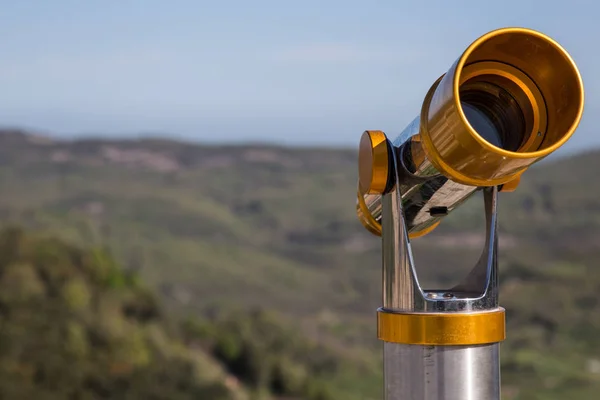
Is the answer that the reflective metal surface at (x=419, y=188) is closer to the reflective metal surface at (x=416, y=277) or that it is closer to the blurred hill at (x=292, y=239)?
the reflective metal surface at (x=416, y=277)

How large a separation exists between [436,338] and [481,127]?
413mm

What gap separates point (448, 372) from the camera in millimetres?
2045

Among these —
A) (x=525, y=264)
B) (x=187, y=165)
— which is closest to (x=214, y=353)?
(x=525, y=264)

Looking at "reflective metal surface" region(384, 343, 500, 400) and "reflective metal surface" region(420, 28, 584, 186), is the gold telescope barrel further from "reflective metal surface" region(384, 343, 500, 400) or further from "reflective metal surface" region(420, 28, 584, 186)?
"reflective metal surface" region(384, 343, 500, 400)

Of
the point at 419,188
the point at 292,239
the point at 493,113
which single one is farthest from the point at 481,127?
the point at 292,239

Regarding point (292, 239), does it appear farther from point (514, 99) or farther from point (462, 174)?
point (462, 174)

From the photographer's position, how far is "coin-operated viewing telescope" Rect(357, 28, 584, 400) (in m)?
1.91

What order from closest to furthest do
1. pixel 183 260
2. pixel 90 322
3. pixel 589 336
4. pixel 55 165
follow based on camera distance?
pixel 90 322 < pixel 589 336 < pixel 183 260 < pixel 55 165

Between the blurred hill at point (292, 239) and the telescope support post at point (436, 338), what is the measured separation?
103 feet

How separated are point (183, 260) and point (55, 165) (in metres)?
20.3

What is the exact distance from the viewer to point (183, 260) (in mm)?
61125

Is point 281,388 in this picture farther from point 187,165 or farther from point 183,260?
point 187,165

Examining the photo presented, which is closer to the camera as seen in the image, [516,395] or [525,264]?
[516,395]

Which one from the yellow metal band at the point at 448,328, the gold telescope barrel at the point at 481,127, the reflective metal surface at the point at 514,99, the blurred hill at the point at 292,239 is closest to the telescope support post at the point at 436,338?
the yellow metal band at the point at 448,328
